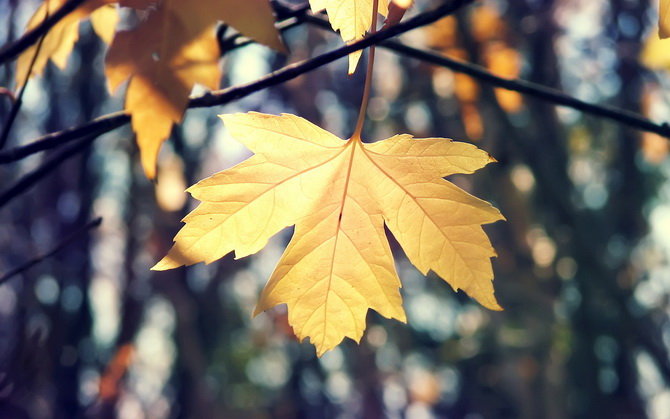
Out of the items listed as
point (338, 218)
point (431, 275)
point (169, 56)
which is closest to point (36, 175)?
point (169, 56)

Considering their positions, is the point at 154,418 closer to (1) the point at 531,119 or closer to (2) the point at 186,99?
(1) the point at 531,119

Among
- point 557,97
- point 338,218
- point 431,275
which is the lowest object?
point 431,275

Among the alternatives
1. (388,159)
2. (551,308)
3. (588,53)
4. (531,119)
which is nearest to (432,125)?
(531,119)

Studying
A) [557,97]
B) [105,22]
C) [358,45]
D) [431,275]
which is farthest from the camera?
[431,275]

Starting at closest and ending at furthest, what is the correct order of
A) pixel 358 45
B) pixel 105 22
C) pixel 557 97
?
pixel 358 45
pixel 557 97
pixel 105 22

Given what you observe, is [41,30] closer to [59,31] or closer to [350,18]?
[59,31]

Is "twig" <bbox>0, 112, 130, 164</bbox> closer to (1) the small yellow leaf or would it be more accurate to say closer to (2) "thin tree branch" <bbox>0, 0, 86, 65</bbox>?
(2) "thin tree branch" <bbox>0, 0, 86, 65</bbox>

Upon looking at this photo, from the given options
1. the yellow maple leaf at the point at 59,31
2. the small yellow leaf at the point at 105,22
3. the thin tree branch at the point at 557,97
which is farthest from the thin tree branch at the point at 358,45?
the small yellow leaf at the point at 105,22
